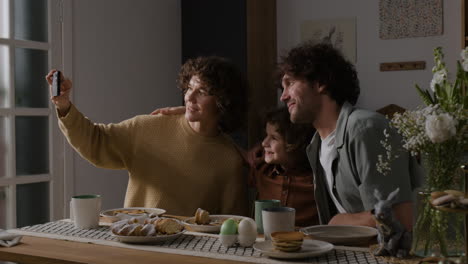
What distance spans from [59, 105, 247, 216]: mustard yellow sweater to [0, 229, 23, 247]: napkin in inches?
37.2

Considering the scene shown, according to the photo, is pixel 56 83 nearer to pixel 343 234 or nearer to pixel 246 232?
pixel 246 232

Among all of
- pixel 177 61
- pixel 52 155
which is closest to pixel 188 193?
pixel 52 155

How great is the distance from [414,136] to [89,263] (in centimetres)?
92

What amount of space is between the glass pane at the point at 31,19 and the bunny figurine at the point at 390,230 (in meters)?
2.48

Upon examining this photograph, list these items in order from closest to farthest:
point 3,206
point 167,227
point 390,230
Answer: point 390,230, point 167,227, point 3,206

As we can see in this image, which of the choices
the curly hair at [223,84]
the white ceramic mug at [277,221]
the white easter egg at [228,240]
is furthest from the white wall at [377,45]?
the white easter egg at [228,240]

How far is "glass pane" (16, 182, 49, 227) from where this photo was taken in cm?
339

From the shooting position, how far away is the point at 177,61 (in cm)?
461

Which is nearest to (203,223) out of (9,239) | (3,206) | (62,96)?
(9,239)

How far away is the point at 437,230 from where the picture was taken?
1.52m

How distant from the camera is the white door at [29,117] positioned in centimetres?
331

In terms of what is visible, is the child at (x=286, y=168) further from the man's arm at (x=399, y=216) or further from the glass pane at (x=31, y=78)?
the glass pane at (x=31, y=78)

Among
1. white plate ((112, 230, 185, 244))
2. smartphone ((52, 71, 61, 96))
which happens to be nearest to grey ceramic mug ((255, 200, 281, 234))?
white plate ((112, 230, 185, 244))

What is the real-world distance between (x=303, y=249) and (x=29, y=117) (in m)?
2.25
